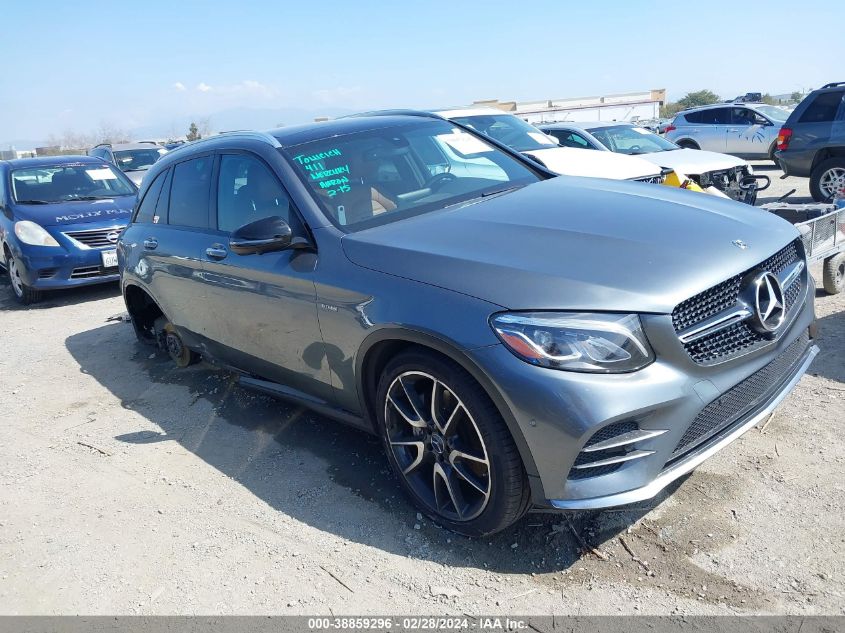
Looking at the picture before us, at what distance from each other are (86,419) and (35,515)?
1311 mm

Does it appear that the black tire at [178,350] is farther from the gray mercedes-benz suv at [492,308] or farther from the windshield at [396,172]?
the windshield at [396,172]

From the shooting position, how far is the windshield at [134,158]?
15.9 m

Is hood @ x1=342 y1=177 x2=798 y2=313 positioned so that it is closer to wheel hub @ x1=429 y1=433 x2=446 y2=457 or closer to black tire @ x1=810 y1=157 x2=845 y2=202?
wheel hub @ x1=429 y1=433 x2=446 y2=457

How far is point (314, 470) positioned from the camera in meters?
3.89

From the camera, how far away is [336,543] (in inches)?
126

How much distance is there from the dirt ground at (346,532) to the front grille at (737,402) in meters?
0.53

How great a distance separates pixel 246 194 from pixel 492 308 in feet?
6.71

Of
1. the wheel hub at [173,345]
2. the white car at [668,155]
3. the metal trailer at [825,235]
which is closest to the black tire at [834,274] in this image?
the metal trailer at [825,235]

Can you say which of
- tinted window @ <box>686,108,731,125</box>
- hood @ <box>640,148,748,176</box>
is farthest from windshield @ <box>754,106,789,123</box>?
hood @ <box>640,148,748,176</box>

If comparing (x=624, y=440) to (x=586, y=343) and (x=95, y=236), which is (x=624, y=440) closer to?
(x=586, y=343)

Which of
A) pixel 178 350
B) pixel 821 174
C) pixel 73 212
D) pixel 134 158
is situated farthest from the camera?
pixel 134 158

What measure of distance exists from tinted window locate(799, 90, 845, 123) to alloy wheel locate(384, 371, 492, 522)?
33.0ft

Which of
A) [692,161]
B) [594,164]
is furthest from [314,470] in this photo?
[692,161]

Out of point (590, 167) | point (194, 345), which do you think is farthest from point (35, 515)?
Result: point (590, 167)
